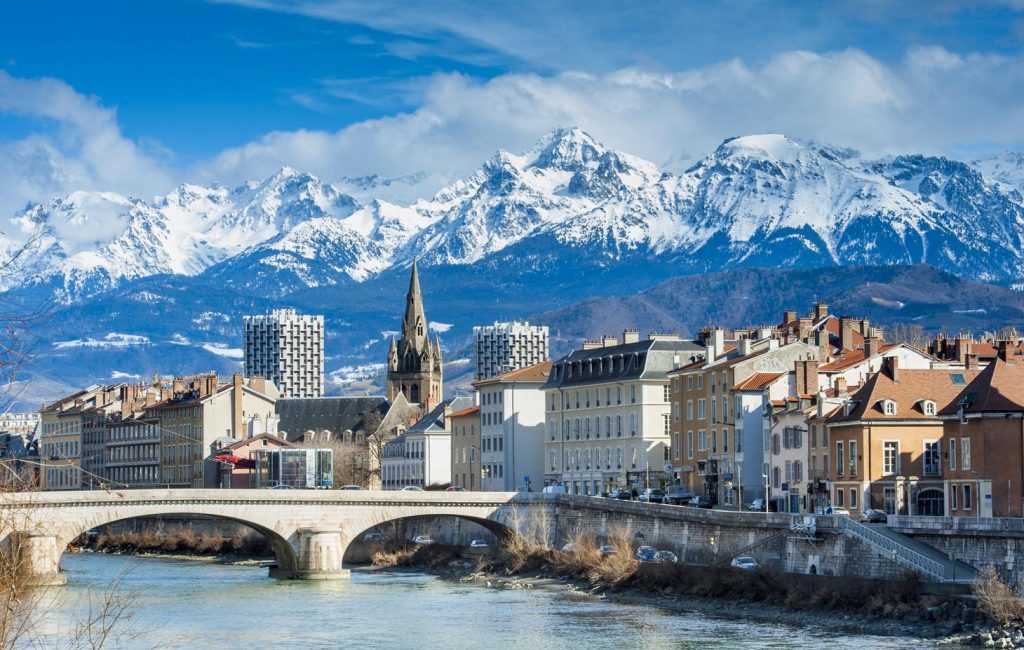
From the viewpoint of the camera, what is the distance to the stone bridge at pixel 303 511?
90.1 metres

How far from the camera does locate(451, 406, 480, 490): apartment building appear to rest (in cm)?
14338

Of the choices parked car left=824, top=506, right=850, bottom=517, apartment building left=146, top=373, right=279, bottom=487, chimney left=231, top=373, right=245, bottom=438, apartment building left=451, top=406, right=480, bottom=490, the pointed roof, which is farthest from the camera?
chimney left=231, top=373, right=245, bottom=438

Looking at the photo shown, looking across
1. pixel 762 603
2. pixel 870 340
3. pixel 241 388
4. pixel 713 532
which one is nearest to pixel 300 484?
pixel 241 388

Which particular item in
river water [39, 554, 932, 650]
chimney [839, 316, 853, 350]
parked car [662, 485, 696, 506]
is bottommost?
river water [39, 554, 932, 650]

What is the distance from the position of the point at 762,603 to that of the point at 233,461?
95.7 metres

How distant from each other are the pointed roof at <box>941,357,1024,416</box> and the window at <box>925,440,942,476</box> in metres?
6.80

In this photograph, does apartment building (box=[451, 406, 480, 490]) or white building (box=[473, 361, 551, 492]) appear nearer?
white building (box=[473, 361, 551, 492])

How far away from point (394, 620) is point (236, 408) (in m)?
105

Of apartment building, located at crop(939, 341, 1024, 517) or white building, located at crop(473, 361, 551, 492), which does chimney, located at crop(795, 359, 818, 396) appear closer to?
apartment building, located at crop(939, 341, 1024, 517)

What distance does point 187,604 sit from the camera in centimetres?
7856

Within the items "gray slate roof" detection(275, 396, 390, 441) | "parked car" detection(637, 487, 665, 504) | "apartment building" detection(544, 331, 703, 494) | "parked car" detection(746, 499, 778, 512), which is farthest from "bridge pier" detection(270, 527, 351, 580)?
"gray slate roof" detection(275, 396, 390, 441)

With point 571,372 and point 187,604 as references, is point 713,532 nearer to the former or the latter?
point 187,604

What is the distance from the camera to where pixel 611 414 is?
121 meters

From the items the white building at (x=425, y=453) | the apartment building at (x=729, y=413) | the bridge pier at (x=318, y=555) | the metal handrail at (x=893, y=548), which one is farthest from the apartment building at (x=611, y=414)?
the metal handrail at (x=893, y=548)
